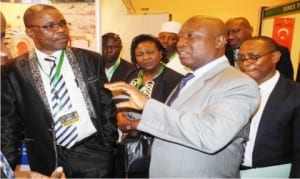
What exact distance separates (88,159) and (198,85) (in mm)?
851

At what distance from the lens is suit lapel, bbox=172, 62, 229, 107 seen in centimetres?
132

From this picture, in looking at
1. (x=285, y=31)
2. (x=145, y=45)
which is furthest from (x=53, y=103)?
(x=285, y=31)

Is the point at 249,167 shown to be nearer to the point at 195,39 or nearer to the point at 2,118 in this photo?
the point at 195,39

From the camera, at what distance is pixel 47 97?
5.41ft

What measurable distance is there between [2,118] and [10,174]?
0.65 m

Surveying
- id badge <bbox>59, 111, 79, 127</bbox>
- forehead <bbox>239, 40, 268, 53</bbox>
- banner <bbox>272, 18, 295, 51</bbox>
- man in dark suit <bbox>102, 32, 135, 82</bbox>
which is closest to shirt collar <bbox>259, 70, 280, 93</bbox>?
forehead <bbox>239, 40, 268, 53</bbox>

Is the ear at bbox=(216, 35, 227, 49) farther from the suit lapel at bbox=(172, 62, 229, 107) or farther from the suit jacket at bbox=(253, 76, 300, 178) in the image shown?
the suit jacket at bbox=(253, 76, 300, 178)

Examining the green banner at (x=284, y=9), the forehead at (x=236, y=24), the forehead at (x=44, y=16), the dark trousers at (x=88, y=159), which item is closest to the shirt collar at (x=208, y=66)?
the dark trousers at (x=88, y=159)

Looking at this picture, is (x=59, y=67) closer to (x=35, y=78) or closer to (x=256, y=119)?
(x=35, y=78)

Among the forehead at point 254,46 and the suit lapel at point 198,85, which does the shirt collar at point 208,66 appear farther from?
the forehead at point 254,46

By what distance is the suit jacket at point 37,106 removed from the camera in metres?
1.64

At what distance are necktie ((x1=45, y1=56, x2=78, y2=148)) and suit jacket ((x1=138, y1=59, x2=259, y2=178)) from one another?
1.75 feet

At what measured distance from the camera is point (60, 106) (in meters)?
1.66

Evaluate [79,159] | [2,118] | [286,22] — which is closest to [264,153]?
[79,159]
